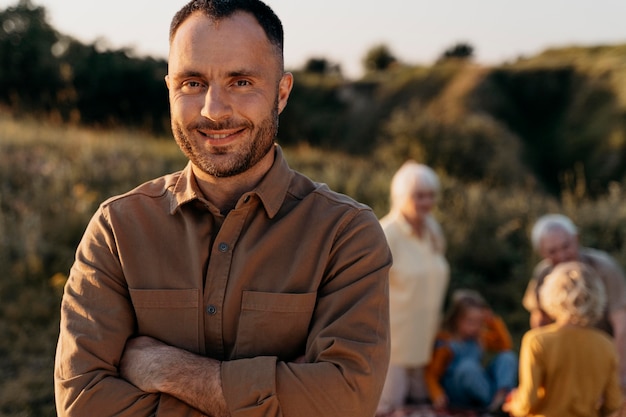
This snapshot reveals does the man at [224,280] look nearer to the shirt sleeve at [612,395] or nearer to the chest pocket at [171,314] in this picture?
the chest pocket at [171,314]

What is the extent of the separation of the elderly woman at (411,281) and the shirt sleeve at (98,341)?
11.5 feet

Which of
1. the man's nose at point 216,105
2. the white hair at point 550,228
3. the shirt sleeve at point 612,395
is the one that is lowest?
the shirt sleeve at point 612,395

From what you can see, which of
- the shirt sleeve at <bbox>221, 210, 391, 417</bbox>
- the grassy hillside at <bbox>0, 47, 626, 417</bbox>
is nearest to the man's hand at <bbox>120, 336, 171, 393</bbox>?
the shirt sleeve at <bbox>221, 210, 391, 417</bbox>

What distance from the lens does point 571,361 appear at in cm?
388

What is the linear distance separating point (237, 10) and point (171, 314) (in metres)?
0.80

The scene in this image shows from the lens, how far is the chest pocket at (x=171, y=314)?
6.71ft

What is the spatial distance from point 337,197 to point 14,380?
4.23 m

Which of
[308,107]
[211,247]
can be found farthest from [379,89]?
[211,247]

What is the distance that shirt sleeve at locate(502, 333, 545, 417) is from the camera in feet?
12.7

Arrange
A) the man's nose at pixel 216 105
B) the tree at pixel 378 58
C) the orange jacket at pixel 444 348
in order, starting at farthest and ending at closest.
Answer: the tree at pixel 378 58 < the orange jacket at pixel 444 348 < the man's nose at pixel 216 105

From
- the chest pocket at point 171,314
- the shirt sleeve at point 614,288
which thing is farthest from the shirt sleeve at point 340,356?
the shirt sleeve at point 614,288

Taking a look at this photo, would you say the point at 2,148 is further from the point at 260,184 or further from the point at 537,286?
the point at 260,184

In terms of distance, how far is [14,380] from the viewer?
5.58 meters

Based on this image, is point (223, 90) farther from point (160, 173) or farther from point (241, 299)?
point (160, 173)
